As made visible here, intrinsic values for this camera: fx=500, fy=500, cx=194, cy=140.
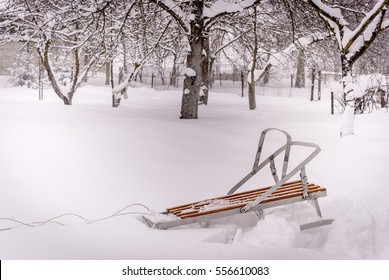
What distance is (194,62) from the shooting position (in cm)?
1372

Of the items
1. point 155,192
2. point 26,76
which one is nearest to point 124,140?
point 155,192

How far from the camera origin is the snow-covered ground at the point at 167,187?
14.6ft

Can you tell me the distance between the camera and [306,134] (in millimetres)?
10531

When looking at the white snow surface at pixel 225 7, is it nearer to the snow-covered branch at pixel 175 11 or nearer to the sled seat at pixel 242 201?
the snow-covered branch at pixel 175 11

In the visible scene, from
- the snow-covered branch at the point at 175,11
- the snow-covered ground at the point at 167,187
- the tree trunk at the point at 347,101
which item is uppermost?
the snow-covered branch at the point at 175,11

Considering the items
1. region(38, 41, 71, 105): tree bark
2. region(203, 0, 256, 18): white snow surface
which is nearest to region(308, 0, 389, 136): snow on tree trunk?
region(203, 0, 256, 18): white snow surface

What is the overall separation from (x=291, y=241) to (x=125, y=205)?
2.12 meters

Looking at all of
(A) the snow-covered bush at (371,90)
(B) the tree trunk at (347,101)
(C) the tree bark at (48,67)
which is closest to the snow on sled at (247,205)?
(B) the tree trunk at (347,101)

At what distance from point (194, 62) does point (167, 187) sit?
7.58 m

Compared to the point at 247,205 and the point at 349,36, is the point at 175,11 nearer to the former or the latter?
the point at 349,36

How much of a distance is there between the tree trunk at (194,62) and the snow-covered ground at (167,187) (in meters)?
1.66

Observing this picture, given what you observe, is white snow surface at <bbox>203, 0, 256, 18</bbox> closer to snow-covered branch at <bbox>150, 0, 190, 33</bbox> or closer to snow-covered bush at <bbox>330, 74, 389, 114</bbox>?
snow-covered branch at <bbox>150, 0, 190, 33</bbox>

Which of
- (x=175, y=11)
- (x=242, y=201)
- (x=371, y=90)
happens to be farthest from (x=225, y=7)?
(x=242, y=201)

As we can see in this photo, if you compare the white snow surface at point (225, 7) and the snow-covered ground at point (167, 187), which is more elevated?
the white snow surface at point (225, 7)
